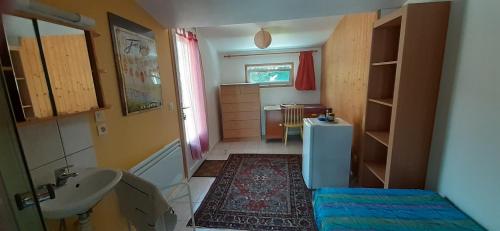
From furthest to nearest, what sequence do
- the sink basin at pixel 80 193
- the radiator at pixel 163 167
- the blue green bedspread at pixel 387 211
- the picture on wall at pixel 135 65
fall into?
the radiator at pixel 163 167 → the picture on wall at pixel 135 65 → the blue green bedspread at pixel 387 211 → the sink basin at pixel 80 193

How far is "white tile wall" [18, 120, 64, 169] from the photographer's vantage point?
96 centimetres

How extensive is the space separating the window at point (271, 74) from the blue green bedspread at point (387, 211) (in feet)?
→ 11.3

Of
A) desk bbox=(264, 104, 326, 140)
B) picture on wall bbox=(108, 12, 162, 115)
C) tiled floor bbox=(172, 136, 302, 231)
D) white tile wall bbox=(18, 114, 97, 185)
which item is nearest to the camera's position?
white tile wall bbox=(18, 114, 97, 185)

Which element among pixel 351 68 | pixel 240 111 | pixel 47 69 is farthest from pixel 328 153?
pixel 47 69

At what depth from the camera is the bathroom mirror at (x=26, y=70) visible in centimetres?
90

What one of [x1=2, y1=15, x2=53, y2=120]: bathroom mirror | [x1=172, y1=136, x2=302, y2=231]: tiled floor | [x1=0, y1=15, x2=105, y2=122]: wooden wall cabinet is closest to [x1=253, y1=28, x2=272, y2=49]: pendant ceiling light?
[x1=172, y1=136, x2=302, y2=231]: tiled floor

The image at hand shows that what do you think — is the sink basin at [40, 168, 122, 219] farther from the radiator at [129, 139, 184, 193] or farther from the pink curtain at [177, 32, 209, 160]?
the pink curtain at [177, 32, 209, 160]

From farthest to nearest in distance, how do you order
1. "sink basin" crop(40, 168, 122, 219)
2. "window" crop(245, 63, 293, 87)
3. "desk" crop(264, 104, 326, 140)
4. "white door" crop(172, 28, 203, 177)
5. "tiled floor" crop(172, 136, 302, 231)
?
"window" crop(245, 63, 293, 87)
"desk" crop(264, 104, 326, 140)
"white door" crop(172, 28, 203, 177)
"tiled floor" crop(172, 136, 302, 231)
"sink basin" crop(40, 168, 122, 219)

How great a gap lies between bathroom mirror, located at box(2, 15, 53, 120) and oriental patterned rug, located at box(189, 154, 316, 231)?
1510 mm

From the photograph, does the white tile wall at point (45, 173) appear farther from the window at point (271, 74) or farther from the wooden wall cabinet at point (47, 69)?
the window at point (271, 74)

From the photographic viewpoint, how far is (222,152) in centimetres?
373

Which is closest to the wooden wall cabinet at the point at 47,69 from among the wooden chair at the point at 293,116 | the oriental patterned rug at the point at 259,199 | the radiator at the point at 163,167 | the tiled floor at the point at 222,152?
the radiator at the point at 163,167

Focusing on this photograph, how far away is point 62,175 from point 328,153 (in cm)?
225

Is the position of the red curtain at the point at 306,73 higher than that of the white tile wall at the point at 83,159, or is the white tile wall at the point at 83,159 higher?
the red curtain at the point at 306,73
